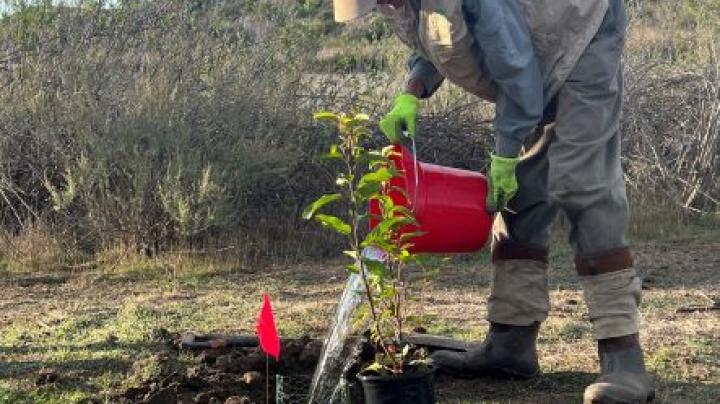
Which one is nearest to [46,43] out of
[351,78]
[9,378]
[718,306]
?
[351,78]

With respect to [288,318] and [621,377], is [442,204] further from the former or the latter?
[288,318]

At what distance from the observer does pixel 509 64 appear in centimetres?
321

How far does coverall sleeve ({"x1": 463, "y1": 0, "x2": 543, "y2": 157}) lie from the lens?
10.5ft

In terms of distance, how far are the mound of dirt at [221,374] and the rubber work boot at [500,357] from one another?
1.73ft

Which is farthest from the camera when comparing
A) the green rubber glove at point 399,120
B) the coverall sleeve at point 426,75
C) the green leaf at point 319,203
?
the coverall sleeve at point 426,75

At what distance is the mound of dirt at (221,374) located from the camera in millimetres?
3533

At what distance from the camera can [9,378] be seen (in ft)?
13.1

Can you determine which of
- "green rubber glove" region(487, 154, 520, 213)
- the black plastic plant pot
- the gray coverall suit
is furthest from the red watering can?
the black plastic plant pot

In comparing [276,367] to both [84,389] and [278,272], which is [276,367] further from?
[278,272]

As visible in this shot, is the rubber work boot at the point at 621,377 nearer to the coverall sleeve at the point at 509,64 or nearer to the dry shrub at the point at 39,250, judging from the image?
the coverall sleeve at the point at 509,64

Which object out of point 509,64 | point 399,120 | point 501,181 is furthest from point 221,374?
point 509,64

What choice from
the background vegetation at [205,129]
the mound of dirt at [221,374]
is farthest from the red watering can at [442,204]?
the background vegetation at [205,129]

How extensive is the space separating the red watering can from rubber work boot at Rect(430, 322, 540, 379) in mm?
522

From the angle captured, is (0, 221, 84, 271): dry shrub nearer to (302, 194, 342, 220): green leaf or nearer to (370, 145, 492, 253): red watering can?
(370, 145, 492, 253): red watering can
